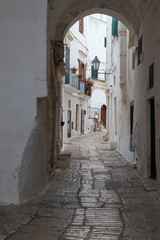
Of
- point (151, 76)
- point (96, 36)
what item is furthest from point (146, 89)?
point (96, 36)

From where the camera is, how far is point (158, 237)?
3.31m

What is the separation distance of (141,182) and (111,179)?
0.71 m

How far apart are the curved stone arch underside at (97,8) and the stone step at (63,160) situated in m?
3.27

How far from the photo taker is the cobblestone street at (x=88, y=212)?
11.1 feet

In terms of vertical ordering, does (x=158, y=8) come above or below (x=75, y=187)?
above

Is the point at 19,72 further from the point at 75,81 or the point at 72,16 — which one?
the point at 75,81

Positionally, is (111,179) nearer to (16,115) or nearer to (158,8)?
(16,115)

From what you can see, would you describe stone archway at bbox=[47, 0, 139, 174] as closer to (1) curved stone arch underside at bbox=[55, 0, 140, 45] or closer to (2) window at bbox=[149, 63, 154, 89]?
(1) curved stone arch underside at bbox=[55, 0, 140, 45]

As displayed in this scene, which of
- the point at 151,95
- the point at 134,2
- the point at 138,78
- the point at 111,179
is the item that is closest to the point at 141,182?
the point at 111,179

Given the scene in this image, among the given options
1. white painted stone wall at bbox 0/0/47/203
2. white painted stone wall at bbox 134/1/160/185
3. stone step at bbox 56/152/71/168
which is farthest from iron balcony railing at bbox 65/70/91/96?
white painted stone wall at bbox 0/0/47/203

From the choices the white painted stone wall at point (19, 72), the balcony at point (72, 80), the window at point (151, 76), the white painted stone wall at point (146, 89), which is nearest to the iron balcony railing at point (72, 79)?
the balcony at point (72, 80)

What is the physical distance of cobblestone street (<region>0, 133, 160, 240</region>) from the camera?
339cm

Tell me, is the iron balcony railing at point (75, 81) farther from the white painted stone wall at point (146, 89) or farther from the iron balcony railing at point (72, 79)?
the white painted stone wall at point (146, 89)

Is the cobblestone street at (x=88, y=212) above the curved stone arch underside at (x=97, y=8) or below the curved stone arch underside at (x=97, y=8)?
below
